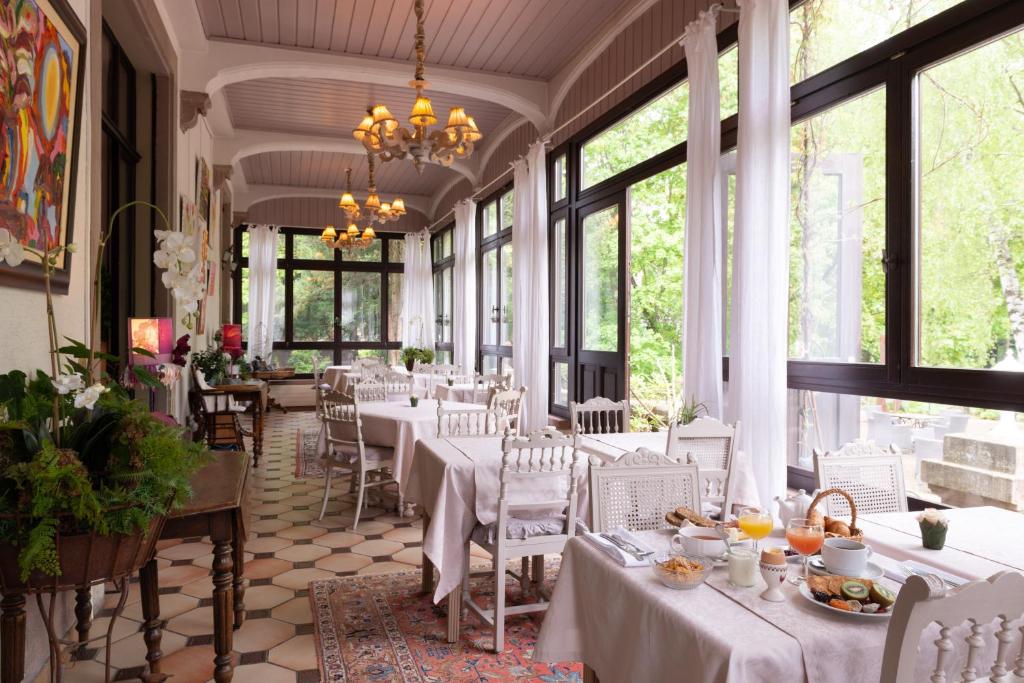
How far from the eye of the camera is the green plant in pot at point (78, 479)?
1697mm

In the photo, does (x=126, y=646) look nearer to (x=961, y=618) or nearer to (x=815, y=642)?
(x=815, y=642)

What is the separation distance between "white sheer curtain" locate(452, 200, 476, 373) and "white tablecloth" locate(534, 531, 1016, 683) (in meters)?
8.71

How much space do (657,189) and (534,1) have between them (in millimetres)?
2054

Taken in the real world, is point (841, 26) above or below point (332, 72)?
below

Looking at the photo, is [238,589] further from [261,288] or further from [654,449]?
[261,288]

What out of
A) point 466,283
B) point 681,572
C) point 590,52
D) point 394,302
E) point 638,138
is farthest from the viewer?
point 394,302

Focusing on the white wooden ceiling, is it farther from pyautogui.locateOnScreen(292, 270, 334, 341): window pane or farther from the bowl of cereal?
pyautogui.locateOnScreen(292, 270, 334, 341): window pane

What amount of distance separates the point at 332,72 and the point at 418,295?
23.5 feet

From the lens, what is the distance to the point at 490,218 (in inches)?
415

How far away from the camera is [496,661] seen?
2934 mm

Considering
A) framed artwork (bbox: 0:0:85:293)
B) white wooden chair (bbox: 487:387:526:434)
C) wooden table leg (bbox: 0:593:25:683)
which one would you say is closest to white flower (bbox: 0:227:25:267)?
framed artwork (bbox: 0:0:85:293)

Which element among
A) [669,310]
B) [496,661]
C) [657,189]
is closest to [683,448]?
[496,661]

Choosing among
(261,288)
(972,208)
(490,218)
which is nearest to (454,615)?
(972,208)

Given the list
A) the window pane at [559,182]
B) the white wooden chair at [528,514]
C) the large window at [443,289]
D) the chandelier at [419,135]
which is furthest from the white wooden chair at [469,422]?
the large window at [443,289]
